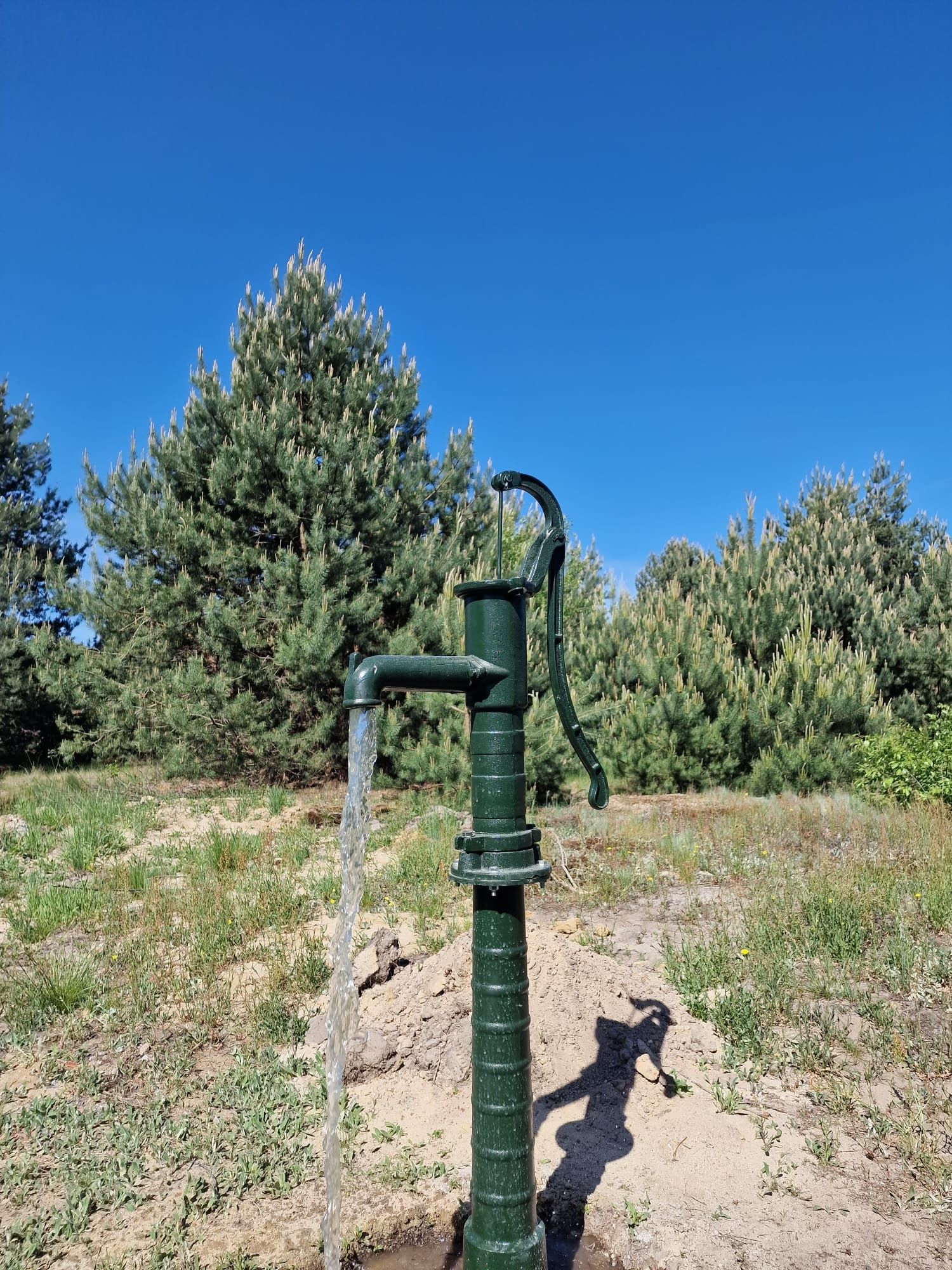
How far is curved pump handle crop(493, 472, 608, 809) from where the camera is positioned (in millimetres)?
1774

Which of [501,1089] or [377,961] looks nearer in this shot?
[501,1089]

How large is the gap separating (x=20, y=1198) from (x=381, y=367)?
9740 mm

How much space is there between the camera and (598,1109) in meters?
2.55

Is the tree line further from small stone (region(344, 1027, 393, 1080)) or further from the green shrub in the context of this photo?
small stone (region(344, 1027, 393, 1080))

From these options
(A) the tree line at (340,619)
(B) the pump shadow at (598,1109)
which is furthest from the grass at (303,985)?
(A) the tree line at (340,619)

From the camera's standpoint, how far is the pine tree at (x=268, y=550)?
8.97 metres

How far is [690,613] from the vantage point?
998 centimetres

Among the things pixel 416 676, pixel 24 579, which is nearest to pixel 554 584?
pixel 416 676

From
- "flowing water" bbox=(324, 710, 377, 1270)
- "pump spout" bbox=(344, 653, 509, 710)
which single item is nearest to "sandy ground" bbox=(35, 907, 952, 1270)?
"flowing water" bbox=(324, 710, 377, 1270)

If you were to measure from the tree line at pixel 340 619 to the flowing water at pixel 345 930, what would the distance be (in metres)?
6.45

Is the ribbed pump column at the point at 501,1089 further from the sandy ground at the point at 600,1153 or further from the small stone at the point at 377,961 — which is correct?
the small stone at the point at 377,961

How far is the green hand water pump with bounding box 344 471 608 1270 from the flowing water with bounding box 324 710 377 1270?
0.56 feet

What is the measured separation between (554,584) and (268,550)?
8482 millimetres

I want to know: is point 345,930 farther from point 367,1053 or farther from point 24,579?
point 24,579
